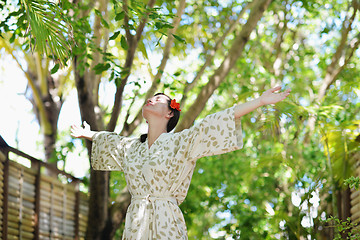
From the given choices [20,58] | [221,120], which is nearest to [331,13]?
[20,58]

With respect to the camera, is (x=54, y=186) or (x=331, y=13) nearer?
(x=54, y=186)

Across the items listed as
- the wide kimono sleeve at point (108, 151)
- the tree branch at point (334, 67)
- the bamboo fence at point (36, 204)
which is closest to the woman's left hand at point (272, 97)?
the wide kimono sleeve at point (108, 151)

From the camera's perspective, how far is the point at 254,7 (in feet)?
15.8

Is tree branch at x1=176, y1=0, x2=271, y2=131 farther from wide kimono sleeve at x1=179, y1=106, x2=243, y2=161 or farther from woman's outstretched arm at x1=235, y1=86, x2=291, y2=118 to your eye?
woman's outstretched arm at x1=235, y1=86, x2=291, y2=118

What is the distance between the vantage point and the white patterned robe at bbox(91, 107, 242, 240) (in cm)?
281

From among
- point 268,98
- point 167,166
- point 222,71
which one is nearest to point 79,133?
point 167,166

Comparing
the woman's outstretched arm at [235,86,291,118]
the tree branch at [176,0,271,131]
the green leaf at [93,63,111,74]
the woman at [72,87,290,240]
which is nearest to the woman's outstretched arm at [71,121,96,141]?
the woman at [72,87,290,240]

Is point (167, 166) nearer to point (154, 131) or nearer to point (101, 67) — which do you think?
point (154, 131)

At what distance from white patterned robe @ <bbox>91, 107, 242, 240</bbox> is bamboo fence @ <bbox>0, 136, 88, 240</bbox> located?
4.58 ft

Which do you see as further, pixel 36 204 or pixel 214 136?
pixel 36 204

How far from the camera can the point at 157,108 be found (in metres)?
3.13

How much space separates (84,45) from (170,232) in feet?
5.78

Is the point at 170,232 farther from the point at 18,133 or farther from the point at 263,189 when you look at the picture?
the point at 18,133

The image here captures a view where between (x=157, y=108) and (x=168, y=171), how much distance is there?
0.43 meters
